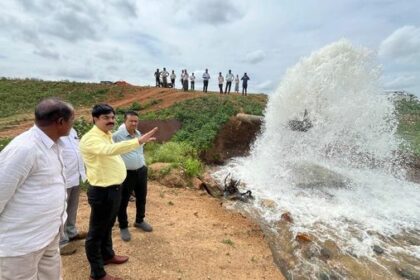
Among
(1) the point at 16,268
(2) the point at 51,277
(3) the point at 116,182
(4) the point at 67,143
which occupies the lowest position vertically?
(2) the point at 51,277

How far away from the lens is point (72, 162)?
4.48 meters

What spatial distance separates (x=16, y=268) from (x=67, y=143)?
2.22m

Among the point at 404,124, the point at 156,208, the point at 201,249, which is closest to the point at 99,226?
the point at 201,249

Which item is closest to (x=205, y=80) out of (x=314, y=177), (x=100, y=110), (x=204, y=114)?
(x=204, y=114)

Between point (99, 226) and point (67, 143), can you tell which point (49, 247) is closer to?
point (99, 226)

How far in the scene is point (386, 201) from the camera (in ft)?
30.7

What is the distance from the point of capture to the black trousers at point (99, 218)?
3.69m

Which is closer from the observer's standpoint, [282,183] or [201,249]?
[201,249]

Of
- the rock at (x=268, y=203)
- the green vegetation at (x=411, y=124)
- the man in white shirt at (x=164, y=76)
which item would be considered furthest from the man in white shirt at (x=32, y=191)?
the man in white shirt at (x=164, y=76)

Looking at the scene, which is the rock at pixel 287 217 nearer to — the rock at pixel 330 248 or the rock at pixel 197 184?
the rock at pixel 330 248

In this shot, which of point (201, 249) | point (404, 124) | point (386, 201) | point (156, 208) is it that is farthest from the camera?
point (404, 124)

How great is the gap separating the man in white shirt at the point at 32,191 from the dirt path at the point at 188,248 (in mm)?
1728

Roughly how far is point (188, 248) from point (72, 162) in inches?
76.8

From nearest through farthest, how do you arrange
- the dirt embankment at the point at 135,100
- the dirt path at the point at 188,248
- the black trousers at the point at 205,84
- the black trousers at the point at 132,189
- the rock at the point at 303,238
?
the dirt path at the point at 188,248 < the black trousers at the point at 132,189 < the rock at the point at 303,238 < the dirt embankment at the point at 135,100 < the black trousers at the point at 205,84
